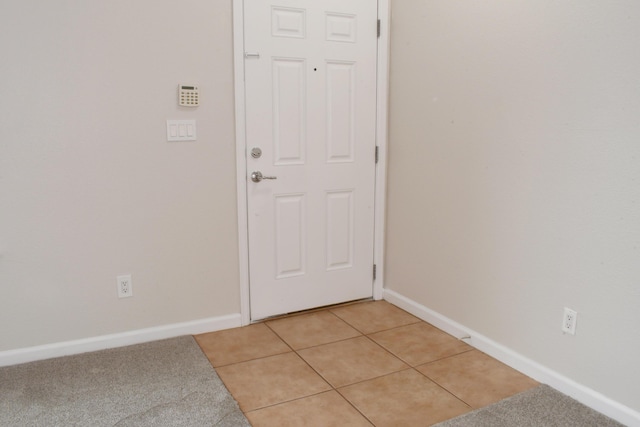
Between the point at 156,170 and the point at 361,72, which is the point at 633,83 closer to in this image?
the point at 361,72

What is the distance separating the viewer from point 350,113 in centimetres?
325

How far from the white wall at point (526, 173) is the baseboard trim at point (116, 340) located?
1253mm

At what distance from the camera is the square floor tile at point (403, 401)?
2.19m

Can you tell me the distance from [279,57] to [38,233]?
1.61 m

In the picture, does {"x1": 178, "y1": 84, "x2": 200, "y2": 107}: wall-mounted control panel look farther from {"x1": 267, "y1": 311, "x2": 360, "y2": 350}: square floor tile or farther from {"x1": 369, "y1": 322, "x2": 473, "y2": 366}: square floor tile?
{"x1": 369, "y1": 322, "x2": 473, "y2": 366}: square floor tile

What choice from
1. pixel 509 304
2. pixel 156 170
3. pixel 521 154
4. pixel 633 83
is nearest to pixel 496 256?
pixel 509 304

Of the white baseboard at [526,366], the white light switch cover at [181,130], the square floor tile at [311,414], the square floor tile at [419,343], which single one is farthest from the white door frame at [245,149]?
the square floor tile at [311,414]

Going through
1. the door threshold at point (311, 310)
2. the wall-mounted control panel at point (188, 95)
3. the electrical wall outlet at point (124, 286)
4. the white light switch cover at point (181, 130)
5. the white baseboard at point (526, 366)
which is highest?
the wall-mounted control panel at point (188, 95)

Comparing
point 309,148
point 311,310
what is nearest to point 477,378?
point 311,310

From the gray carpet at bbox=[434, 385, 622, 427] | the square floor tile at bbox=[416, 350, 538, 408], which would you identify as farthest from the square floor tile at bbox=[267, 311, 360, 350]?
the gray carpet at bbox=[434, 385, 622, 427]

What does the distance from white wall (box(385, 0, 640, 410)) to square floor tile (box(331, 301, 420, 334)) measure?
15 centimetres

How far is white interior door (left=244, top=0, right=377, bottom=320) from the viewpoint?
2965mm

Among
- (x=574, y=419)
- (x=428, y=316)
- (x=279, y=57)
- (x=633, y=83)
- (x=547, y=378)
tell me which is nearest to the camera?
(x=633, y=83)

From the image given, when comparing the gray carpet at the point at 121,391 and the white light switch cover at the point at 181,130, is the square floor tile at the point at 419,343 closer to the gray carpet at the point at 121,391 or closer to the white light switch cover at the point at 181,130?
the gray carpet at the point at 121,391
